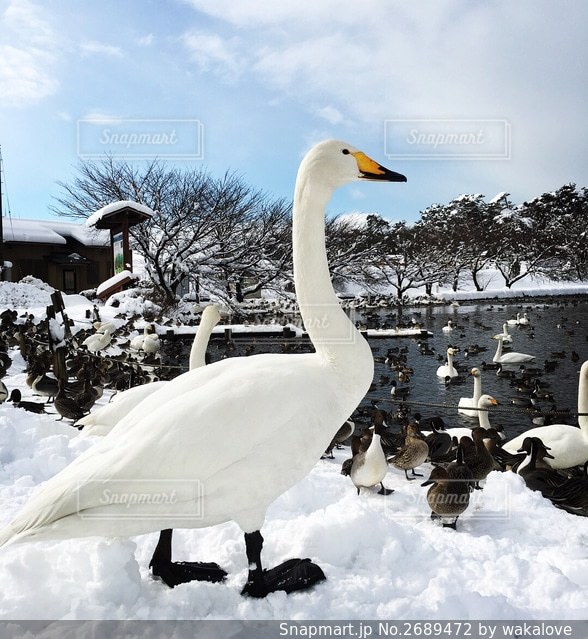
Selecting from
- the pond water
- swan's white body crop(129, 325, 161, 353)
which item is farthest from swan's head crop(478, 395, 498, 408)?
swan's white body crop(129, 325, 161, 353)

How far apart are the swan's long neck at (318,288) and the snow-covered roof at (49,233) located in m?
32.2

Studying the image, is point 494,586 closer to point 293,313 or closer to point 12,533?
point 12,533

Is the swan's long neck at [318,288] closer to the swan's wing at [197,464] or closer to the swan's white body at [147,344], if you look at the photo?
the swan's wing at [197,464]

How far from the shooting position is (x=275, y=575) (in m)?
2.43

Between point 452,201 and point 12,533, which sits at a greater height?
point 452,201

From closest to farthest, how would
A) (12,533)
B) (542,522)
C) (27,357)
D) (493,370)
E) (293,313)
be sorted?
1. (12,533)
2. (542,522)
3. (27,357)
4. (493,370)
5. (293,313)

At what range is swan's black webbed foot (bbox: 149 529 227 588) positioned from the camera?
94.3 inches

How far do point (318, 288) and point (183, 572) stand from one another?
1.53m

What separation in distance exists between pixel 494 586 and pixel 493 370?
465 inches

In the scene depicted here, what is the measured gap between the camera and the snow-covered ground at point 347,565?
215 centimetres

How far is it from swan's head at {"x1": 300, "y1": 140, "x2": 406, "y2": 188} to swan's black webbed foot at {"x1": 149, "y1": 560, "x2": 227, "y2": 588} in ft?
6.68

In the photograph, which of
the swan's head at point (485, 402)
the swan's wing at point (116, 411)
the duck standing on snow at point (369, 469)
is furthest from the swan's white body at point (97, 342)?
the duck standing on snow at point (369, 469)

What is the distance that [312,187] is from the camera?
2498mm

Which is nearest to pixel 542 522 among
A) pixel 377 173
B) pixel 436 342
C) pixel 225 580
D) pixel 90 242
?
pixel 225 580
